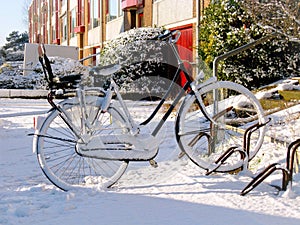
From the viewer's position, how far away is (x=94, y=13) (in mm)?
26750

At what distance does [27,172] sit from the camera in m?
4.83

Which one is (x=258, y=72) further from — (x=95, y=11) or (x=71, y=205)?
(x=95, y=11)

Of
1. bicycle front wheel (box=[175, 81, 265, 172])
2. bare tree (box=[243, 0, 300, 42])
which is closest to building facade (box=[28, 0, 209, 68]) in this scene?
bare tree (box=[243, 0, 300, 42])

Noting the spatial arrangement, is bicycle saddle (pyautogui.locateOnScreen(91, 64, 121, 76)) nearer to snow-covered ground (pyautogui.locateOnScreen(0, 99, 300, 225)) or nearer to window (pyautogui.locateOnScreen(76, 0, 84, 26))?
snow-covered ground (pyautogui.locateOnScreen(0, 99, 300, 225))

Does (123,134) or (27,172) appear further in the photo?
(27,172)

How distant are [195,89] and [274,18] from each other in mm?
3370

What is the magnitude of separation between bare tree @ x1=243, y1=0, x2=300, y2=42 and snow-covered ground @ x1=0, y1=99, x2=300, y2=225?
7.36 ft

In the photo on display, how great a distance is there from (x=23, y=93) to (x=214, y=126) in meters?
13.6

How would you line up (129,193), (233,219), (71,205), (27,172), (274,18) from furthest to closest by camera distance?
(274,18) → (27,172) → (129,193) → (71,205) → (233,219)

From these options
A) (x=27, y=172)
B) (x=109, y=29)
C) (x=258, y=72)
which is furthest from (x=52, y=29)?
(x=27, y=172)

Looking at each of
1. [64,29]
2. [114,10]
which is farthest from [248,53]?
[64,29]

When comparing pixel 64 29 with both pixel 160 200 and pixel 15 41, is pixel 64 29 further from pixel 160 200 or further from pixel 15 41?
pixel 160 200

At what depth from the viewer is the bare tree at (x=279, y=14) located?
21.0 ft

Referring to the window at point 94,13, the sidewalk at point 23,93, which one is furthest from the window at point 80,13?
the sidewalk at point 23,93
